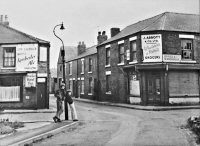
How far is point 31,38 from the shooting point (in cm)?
1984

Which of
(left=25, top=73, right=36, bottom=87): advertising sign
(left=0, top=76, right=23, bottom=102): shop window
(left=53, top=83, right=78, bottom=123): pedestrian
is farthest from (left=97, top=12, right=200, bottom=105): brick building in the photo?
(left=0, top=76, right=23, bottom=102): shop window

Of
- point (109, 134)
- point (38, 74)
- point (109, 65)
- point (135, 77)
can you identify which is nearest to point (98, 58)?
point (109, 65)

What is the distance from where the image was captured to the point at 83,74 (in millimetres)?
32906

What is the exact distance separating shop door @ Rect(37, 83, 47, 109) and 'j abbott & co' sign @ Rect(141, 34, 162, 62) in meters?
8.41

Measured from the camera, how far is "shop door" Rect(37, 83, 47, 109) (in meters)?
19.8

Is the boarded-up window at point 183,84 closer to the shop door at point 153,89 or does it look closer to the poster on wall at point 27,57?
the shop door at point 153,89

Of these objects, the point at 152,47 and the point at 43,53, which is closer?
the point at 152,47

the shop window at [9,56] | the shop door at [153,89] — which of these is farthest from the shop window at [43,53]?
the shop door at [153,89]

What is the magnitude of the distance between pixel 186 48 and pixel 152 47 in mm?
3030

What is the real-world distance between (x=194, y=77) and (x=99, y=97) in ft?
35.8

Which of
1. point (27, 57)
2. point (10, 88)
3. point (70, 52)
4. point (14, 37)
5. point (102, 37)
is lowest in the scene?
point (10, 88)

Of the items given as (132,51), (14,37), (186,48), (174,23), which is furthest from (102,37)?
(14,37)

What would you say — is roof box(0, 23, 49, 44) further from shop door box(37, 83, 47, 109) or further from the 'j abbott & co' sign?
the 'j abbott & co' sign

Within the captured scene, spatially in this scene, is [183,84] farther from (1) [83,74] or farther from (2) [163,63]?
(1) [83,74]
